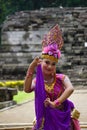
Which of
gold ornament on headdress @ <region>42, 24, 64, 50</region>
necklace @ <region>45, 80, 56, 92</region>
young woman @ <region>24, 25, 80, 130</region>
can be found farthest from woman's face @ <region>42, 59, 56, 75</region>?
gold ornament on headdress @ <region>42, 24, 64, 50</region>

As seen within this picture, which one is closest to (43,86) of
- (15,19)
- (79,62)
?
(79,62)

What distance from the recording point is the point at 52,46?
575cm

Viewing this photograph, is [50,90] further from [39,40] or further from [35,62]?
[39,40]

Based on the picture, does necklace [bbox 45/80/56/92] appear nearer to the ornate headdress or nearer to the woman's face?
the woman's face

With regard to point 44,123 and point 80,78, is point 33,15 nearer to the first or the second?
point 80,78

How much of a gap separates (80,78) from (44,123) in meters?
19.6

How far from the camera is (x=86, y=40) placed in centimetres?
3009

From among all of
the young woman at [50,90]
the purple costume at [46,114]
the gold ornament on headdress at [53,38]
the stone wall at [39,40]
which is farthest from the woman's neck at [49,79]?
the stone wall at [39,40]

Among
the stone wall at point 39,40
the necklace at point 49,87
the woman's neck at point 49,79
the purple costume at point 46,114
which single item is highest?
the woman's neck at point 49,79

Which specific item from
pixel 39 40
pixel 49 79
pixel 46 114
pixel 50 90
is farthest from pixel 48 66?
pixel 39 40

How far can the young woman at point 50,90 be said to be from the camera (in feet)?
18.0

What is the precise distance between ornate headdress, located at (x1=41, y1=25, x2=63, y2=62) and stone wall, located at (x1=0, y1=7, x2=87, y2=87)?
60.3ft

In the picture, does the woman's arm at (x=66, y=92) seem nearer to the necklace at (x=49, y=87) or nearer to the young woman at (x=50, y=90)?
the young woman at (x=50, y=90)

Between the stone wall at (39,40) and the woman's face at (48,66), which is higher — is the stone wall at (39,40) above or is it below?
below
